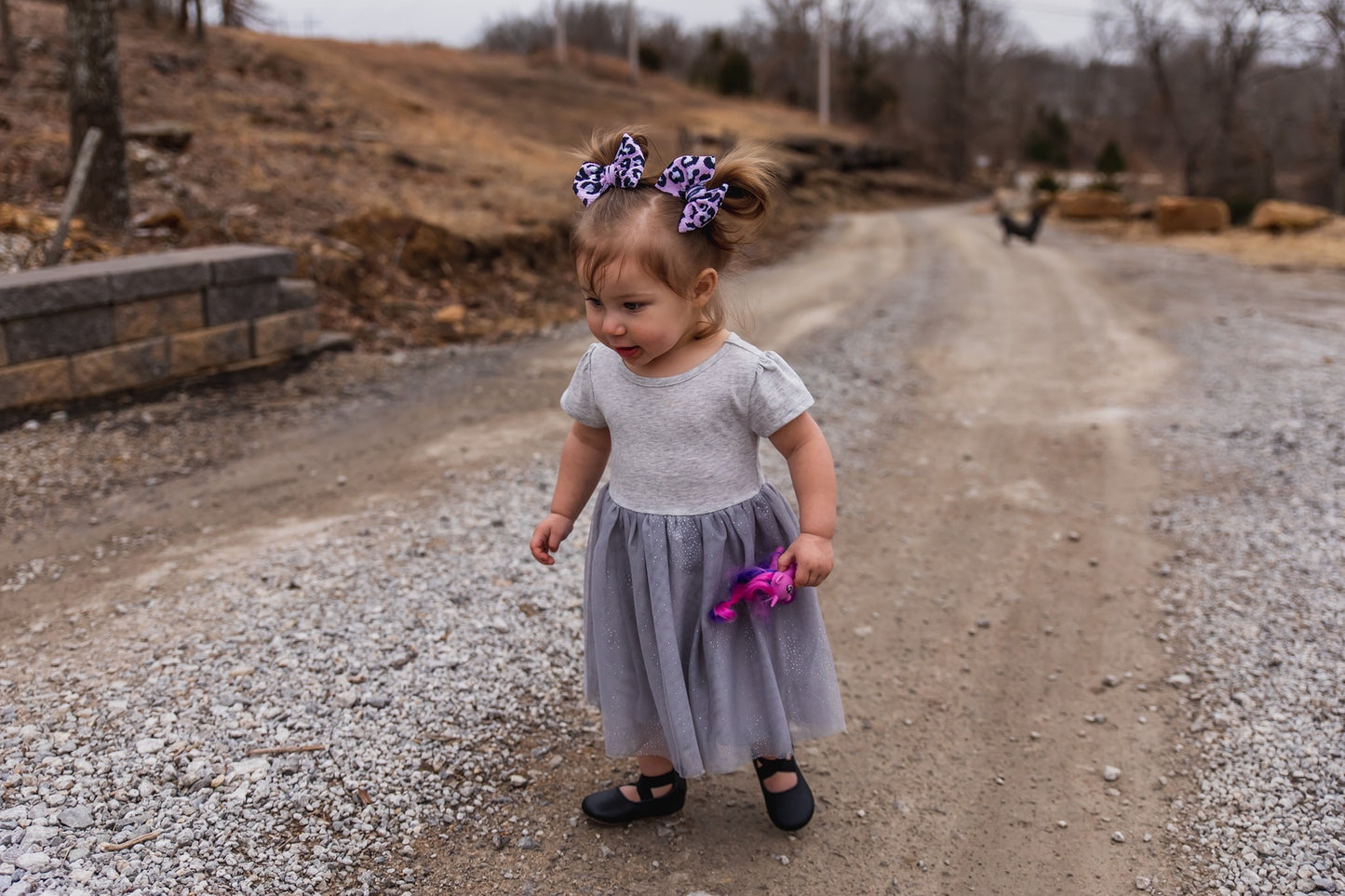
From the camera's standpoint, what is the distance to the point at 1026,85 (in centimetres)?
4828

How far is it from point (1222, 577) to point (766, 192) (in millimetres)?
3037

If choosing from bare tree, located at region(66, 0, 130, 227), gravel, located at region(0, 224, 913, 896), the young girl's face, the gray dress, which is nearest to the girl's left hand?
the gray dress

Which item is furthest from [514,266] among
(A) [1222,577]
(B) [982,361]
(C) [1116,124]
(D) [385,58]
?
(C) [1116,124]

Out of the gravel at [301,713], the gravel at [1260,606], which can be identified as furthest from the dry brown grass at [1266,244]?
the gravel at [301,713]

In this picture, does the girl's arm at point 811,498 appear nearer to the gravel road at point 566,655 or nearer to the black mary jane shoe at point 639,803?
the gravel road at point 566,655

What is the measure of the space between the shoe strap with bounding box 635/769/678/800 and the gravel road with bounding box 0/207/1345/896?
0.09m

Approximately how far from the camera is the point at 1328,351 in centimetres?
786

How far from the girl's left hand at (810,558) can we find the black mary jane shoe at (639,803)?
29.5 inches

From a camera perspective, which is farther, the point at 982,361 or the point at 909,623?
the point at 982,361

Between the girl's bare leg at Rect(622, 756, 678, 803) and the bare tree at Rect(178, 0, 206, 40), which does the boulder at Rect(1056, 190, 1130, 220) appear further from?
the girl's bare leg at Rect(622, 756, 678, 803)

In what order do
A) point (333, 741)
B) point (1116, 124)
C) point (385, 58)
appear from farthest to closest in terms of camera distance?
point (1116, 124) → point (385, 58) → point (333, 741)

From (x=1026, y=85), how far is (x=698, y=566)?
52292 mm

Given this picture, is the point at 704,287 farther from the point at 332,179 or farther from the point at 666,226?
the point at 332,179

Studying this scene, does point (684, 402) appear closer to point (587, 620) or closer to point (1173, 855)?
point (587, 620)
